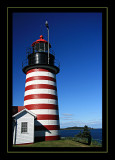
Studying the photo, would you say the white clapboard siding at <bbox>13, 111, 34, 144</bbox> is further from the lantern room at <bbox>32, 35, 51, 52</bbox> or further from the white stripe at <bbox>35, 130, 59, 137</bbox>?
the lantern room at <bbox>32, 35, 51, 52</bbox>

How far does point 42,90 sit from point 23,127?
4.89 metres

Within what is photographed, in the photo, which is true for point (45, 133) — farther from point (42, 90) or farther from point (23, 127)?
point (42, 90)

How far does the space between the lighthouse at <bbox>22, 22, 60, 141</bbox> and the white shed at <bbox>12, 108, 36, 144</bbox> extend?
1186 millimetres

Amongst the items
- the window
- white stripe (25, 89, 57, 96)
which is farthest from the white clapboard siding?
white stripe (25, 89, 57, 96)

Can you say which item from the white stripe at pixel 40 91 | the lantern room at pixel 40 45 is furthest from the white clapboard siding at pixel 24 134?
the lantern room at pixel 40 45

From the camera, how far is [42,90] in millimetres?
17688

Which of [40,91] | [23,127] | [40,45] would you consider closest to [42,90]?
[40,91]

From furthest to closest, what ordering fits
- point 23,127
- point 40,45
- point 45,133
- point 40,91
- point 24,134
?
point 40,45
point 40,91
point 45,133
point 23,127
point 24,134

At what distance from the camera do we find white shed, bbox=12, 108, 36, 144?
1480cm

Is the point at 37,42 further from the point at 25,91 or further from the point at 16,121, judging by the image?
the point at 16,121

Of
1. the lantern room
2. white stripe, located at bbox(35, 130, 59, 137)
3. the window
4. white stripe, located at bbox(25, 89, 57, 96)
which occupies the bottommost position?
white stripe, located at bbox(35, 130, 59, 137)

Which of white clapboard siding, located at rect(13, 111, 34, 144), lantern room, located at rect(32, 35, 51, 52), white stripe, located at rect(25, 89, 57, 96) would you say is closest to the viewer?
white clapboard siding, located at rect(13, 111, 34, 144)

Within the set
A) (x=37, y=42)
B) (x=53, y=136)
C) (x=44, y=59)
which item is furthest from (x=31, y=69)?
(x=53, y=136)
